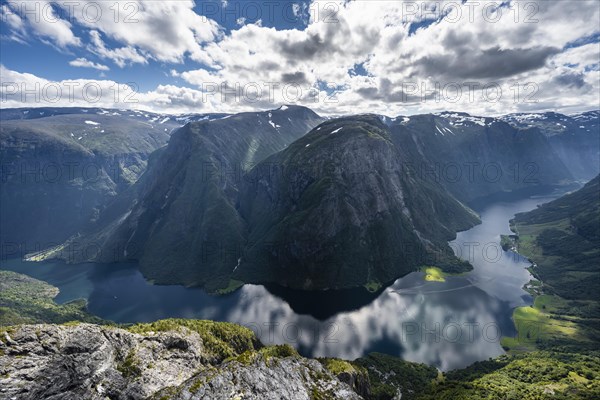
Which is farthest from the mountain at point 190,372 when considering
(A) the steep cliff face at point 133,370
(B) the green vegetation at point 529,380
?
(B) the green vegetation at point 529,380

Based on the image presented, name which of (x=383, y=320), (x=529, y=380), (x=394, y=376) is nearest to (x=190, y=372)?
(x=394, y=376)

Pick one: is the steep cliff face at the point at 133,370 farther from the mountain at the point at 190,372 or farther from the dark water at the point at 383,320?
the dark water at the point at 383,320

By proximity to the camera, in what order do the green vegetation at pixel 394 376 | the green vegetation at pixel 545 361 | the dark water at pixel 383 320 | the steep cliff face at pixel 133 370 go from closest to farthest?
the steep cliff face at pixel 133 370
the green vegetation at pixel 545 361
the green vegetation at pixel 394 376
the dark water at pixel 383 320

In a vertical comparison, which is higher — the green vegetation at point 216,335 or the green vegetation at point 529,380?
the green vegetation at point 216,335

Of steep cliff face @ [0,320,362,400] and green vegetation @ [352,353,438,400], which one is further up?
steep cliff face @ [0,320,362,400]

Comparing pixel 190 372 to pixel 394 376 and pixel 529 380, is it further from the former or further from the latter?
pixel 529 380

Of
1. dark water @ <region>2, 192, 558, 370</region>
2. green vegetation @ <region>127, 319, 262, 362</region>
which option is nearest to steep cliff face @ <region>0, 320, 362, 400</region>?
green vegetation @ <region>127, 319, 262, 362</region>

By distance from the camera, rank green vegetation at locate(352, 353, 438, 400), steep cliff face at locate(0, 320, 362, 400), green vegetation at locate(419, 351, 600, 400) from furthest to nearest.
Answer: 1. green vegetation at locate(352, 353, 438, 400)
2. green vegetation at locate(419, 351, 600, 400)
3. steep cliff face at locate(0, 320, 362, 400)

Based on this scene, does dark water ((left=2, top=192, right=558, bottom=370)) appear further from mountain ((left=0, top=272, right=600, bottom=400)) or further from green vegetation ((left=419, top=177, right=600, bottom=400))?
mountain ((left=0, top=272, right=600, bottom=400))

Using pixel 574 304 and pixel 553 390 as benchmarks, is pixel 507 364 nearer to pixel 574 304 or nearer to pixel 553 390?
pixel 553 390
